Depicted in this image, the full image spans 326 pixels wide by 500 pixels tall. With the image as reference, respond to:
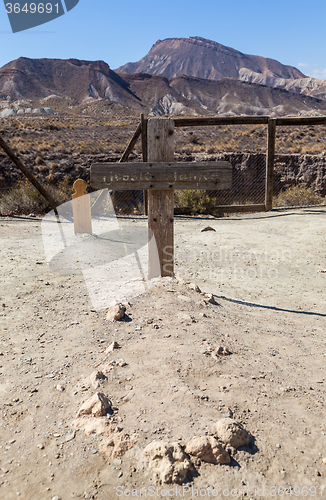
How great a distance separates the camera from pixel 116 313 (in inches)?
123

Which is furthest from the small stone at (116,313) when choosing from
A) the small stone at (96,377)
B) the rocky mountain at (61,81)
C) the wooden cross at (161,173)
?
the rocky mountain at (61,81)

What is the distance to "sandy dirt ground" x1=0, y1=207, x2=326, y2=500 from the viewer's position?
169 cm

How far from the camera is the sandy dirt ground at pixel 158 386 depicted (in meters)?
1.69

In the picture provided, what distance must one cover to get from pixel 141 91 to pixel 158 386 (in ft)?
406

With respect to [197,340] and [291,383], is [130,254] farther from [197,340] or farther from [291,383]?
[291,383]

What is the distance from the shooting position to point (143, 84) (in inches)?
4688

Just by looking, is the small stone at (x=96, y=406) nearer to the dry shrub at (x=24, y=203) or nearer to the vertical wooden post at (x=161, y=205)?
the vertical wooden post at (x=161, y=205)

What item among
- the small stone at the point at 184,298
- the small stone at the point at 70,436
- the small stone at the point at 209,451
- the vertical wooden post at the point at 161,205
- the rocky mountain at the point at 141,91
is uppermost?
the rocky mountain at the point at 141,91

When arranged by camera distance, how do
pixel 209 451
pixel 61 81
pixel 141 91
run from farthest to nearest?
1. pixel 141 91
2. pixel 61 81
3. pixel 209 451

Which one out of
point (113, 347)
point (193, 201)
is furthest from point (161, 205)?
point (193, 201)

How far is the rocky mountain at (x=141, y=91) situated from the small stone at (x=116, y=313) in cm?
9322

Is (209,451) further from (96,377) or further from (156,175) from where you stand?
(156,175)

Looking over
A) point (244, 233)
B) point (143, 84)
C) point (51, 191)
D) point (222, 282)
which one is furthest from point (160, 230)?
point (143, 84)

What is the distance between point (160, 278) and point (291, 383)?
6.42 feet
